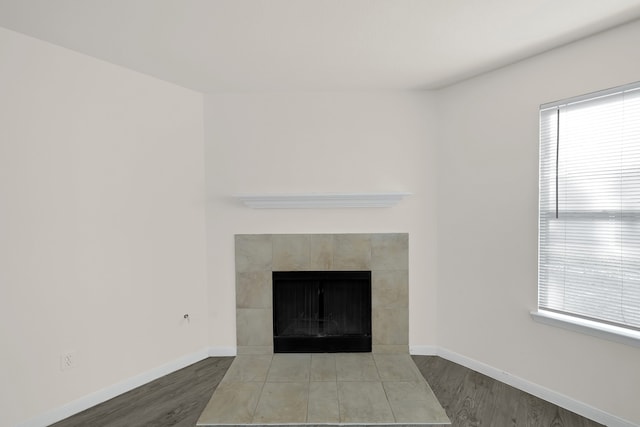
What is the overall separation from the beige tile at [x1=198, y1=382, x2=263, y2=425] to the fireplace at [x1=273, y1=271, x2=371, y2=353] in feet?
2.19

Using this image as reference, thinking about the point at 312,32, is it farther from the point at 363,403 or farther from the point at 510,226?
the point at 363,403

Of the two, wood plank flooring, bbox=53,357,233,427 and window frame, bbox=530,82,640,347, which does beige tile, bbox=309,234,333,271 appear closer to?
wood plank flooring, bbox=53,357,233,427

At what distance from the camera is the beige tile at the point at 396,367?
108 inches

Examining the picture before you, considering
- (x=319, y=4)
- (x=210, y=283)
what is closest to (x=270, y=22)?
(x=319, y=4)

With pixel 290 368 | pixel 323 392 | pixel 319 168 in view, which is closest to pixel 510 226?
pixel 319 168

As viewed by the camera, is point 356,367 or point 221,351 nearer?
point 356,367

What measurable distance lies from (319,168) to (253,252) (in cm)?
105

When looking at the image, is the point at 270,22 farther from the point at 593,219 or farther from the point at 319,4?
the point at 593,219

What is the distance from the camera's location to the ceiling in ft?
5.86

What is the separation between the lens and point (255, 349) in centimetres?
322

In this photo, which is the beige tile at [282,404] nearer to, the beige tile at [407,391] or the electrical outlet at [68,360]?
the beige tile at [407,391]

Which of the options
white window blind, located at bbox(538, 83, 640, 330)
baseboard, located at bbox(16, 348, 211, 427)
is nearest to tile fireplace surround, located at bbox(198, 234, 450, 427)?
baseboard, located at bbox(16, 348, 211, 427)

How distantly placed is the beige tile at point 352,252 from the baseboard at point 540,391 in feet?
3.66

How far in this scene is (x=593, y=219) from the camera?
221cm
